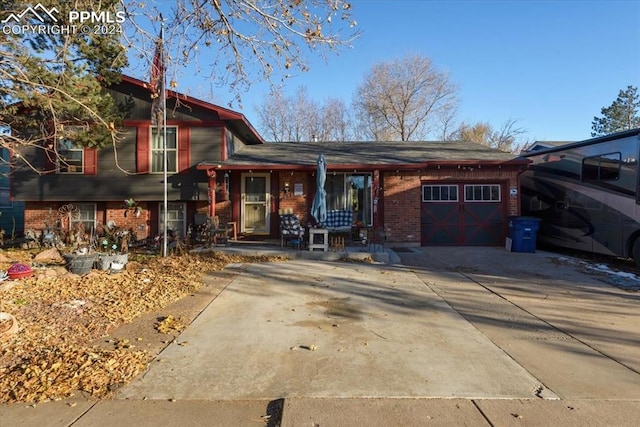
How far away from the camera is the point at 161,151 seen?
12.9 metres

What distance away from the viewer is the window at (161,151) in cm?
1288

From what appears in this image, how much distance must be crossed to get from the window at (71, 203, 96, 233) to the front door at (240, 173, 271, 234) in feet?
16.9

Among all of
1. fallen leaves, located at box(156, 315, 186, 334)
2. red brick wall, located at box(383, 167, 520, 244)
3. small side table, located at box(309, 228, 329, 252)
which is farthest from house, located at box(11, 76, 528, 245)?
fallen leaves, located at box(156, 315, 186, 334)

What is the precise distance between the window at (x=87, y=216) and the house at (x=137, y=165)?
0.72ft

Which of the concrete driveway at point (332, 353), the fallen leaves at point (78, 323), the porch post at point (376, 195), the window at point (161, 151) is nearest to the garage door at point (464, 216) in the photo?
the porch post at point (376, 195)

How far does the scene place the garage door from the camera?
1288cm

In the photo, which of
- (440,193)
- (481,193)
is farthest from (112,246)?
(481,193)

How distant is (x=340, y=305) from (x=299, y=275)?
2247 millimetres

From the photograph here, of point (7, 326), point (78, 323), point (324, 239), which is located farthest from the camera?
point (324, 239)

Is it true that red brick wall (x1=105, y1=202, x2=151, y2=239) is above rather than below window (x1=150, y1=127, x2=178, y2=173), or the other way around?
below

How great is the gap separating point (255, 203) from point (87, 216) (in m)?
5.81

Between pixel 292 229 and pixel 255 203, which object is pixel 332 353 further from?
pixel 255 203

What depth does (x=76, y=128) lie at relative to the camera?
12242 mm

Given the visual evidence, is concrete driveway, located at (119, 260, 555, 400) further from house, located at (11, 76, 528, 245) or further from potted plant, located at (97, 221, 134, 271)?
house, located at (11, 76, 528, 245)
